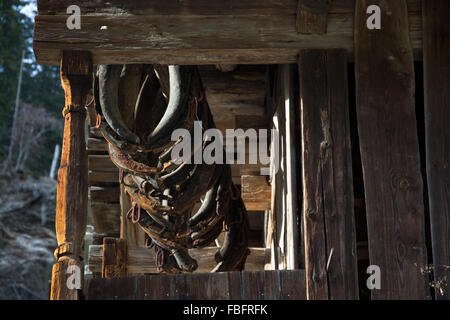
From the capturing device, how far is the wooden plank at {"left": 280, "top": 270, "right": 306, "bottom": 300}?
4121 millimetres

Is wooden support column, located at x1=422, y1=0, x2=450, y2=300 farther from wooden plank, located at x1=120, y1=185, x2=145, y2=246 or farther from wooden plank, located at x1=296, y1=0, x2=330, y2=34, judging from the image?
wooden plank, located at x1=120, y1=185, x2=145, y2=246

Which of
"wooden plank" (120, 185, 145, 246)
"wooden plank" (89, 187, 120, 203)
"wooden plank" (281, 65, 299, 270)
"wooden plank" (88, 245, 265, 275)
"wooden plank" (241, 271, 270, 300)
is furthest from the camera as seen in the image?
"wooden plank" (89, 187, 120, 203)

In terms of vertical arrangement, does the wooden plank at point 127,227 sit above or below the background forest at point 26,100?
below

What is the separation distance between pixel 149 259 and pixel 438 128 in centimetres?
435

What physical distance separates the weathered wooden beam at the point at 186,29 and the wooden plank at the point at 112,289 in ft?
4.70

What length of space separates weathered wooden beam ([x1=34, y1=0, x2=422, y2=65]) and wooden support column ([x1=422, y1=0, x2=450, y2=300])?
0.12 metres

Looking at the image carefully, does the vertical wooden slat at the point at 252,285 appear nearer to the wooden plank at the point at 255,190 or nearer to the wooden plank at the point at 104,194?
the wooden plank at the point at 255,190

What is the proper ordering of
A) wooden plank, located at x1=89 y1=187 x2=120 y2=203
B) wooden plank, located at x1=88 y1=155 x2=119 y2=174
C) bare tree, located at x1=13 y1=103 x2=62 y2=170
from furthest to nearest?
bare tree, located at x1=13 y1=103 x2=62 y2=170, wooden plank, located at x1=89 y1=187 x2=120 y2=203, wooden plank, located at x1=88 y1=155 x2=119 y2=174

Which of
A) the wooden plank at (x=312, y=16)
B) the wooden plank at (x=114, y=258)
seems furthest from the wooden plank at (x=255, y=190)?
the wooden plank at (x=312, y=16)

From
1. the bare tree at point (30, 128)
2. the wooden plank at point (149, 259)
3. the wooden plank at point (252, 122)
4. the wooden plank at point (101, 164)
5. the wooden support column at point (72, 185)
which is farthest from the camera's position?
the bare tree at point (30, 128)

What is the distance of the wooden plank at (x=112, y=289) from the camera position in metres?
4.04

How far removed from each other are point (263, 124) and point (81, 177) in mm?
3423

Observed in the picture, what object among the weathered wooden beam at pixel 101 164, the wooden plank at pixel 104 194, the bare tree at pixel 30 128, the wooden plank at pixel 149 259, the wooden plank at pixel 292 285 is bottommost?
the wooden plank at pixel 149 259

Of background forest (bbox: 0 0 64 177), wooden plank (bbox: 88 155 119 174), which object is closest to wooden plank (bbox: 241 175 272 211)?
wooden plank (bbox: 88 155 119 174)
